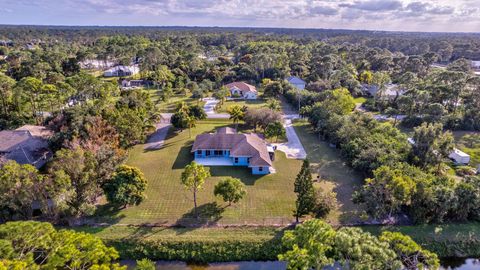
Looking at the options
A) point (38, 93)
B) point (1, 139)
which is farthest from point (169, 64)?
point (1, 139)

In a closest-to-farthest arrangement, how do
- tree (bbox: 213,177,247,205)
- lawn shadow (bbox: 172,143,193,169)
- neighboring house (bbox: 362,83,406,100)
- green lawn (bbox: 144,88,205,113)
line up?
tree (bbox: 213,177,247,205)
lawn shadow (bbox: 172,143,193,169)
green lawn (bbox: 144,88,205,113)
neighboring house (bbox: 362,83,406,100)

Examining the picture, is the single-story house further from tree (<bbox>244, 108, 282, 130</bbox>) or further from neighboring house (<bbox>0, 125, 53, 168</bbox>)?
neighboring house (<bbox>0, 125, 53, 168</bbox>)

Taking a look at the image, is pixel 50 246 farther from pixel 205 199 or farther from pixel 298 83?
pixel 298 83

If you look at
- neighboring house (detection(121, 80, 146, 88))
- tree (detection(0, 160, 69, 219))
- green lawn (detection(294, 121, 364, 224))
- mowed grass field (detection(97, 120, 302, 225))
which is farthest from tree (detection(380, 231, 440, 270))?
neighboring house (detection(121, 80, 146, 88))

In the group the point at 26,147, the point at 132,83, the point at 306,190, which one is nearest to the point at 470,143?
the point at 306,190

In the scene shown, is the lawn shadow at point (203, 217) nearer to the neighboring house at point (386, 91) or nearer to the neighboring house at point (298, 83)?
the neighboring house at point (386, 91)

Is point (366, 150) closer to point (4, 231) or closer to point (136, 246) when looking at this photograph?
point (136, 246)
